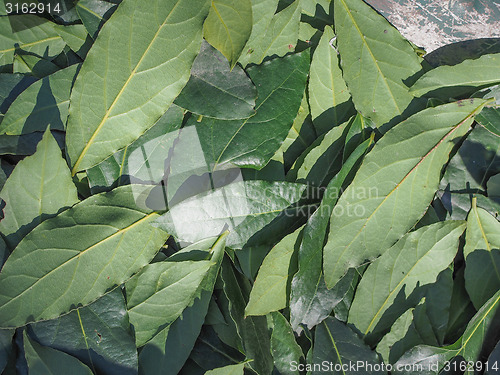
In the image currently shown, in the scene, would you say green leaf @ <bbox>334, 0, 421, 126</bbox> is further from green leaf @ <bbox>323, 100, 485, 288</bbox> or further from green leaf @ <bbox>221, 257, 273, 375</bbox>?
green leaf @ <bbox>221, 257, 273, 375</bbox>

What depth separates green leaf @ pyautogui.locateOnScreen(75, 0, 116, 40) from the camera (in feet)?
2.67

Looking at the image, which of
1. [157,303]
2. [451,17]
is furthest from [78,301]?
[451,17]

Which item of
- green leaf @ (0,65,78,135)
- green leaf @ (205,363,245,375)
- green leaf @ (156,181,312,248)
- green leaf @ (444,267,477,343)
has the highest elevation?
green leaf @ (0,65,78,135)

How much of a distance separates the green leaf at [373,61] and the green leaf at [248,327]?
393mm

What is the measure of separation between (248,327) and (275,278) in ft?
0.35

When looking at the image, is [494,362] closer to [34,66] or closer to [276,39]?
[276,39]

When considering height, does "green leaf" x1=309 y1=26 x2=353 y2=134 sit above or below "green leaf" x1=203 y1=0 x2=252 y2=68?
below

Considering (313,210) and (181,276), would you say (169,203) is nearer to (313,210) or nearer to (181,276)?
(181,276)

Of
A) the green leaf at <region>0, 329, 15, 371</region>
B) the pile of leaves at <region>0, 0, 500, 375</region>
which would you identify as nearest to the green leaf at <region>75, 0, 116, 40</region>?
the pile of leaves at <region>0, 0, 500, 375</region>

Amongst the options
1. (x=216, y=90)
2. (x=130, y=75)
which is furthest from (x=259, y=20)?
(x=130, y=75)

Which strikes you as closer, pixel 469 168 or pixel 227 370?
pixel 227 370

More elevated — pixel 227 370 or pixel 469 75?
pixel 469 75

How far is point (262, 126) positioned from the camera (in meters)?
0.83

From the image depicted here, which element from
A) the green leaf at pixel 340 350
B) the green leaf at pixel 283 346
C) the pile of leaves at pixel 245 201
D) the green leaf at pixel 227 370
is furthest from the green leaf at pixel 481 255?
the green leaf at pixel 227 370
